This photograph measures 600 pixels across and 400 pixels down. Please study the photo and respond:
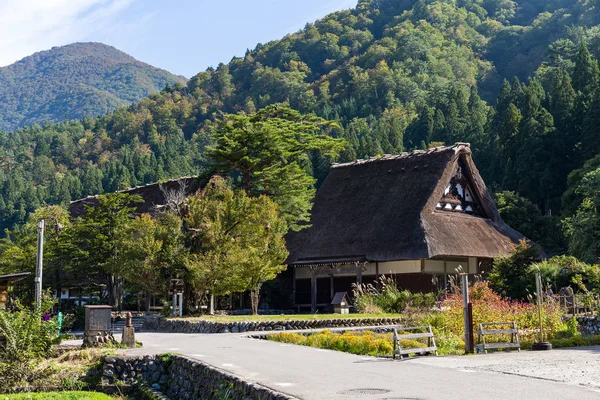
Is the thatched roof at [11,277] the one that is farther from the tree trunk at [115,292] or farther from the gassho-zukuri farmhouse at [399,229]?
the tree trunk at [115,292]

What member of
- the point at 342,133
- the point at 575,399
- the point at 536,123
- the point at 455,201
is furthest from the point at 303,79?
the point at 575,399

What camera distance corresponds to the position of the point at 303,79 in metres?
122

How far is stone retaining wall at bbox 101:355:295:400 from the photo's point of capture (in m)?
12.9

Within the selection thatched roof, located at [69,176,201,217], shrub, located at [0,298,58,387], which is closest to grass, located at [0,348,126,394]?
shrub, located at [0,298,58,387]

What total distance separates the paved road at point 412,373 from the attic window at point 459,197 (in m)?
18.5

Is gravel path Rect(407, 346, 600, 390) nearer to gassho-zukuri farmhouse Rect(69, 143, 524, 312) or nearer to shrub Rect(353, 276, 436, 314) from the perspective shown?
shrub Rect(353, 276, 436, 314)

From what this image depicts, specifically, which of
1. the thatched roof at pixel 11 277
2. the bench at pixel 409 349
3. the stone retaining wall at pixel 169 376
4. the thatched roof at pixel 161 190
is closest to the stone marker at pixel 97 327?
the stone retaining wall at pixel 169 376

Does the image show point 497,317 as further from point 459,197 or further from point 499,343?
point 459,197

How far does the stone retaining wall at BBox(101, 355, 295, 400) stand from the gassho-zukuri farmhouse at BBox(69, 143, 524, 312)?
16.7 m

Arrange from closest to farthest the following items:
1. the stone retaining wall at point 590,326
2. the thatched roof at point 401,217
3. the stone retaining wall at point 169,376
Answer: the stone retaining wall at point 169,376, the stone retaining wall at point 590,326, the thatched roof at point 401,217

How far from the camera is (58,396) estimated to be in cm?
1475

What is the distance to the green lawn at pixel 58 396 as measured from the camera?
14.4m

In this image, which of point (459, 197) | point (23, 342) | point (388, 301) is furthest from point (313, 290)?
point (23, 342)

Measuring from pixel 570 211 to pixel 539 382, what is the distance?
112ft
